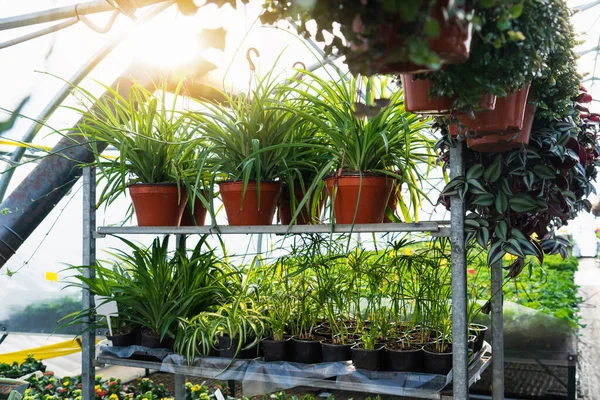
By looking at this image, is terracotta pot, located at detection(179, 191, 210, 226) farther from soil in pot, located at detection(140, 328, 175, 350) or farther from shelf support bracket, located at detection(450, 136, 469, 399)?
shelf support bracket, located at detection(450, 136, 469, 399)

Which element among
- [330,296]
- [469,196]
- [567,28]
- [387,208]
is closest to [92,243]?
[330,296]

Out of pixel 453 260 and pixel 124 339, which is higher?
pixel 453 260

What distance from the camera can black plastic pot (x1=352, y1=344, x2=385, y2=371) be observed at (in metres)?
1.43

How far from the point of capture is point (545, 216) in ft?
4.23

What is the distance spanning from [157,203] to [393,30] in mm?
1167

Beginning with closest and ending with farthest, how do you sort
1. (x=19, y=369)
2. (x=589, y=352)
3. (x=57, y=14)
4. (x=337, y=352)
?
(x=337, y=352), (x=57, y=14), (x=19, y=369), (x=589, y=352)

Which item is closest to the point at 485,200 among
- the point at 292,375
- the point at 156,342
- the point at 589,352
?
the point at 292,375

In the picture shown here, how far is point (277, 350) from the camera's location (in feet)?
5.26

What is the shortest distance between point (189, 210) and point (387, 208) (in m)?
0.66

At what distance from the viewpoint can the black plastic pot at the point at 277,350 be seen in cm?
160

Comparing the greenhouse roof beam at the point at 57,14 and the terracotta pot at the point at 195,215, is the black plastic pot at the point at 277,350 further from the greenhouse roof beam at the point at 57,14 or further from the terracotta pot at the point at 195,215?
the greenhouse roof beam at the point at 57,14

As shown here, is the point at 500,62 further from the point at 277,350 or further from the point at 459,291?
the point at 277,350

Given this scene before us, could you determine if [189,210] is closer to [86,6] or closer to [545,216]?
[86,6]

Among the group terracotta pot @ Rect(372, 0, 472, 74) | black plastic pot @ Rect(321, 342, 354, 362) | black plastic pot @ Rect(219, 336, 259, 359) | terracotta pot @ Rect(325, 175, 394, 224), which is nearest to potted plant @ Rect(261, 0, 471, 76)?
terracotta pot @ Rect(372, 0, 472, 74)
